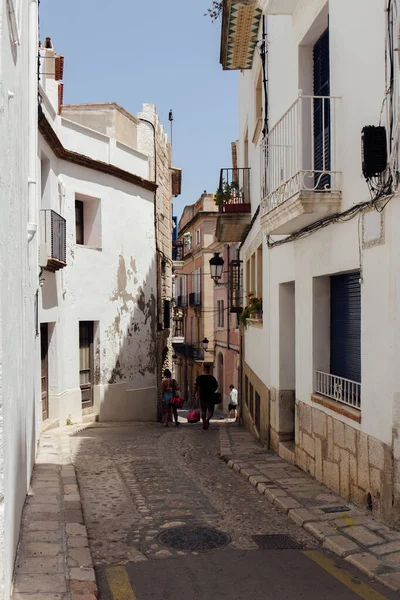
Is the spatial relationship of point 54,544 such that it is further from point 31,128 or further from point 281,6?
point 281,6

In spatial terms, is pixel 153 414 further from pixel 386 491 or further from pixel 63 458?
pixel 386 491

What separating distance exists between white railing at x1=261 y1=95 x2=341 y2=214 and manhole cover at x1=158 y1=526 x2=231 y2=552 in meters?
3.86

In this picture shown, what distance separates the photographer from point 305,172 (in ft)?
24.7

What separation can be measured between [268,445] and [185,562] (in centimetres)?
599

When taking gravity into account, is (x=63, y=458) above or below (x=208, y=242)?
below

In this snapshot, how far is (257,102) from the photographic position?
1391 centimetres

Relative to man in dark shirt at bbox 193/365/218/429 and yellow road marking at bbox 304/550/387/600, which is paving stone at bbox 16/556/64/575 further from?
man in dark shirt at bbox 193/365/218/429

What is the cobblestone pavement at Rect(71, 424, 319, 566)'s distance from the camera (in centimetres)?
614

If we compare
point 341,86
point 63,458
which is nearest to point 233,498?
point 63,458

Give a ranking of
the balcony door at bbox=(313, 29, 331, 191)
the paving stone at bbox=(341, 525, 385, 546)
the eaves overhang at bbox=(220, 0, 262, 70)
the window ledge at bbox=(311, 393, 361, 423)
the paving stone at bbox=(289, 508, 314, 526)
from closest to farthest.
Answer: the paving stone at bbox=(341, 525, 385, 546)
the paving stone at bbox=(289, 508, 314, 526)
the window ledge at bbox=(311, 393, 361, 423)
the balcony door at bbox=(313, 29, 331, 191)
the eaves overhang at bbox=(220, 0, 262, 70)

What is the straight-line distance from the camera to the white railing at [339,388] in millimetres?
7410

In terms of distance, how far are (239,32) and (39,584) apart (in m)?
11.0

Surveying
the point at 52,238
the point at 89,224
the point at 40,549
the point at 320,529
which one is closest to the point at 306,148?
the point at 320,529

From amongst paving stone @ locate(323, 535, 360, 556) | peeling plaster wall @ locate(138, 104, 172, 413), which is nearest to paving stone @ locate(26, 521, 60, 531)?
paving stone @ locate(323, 535, 360, 556)
